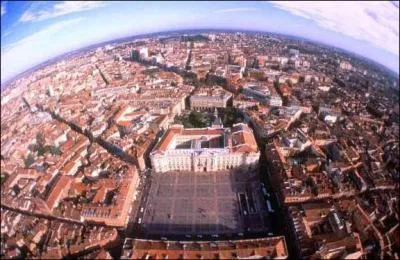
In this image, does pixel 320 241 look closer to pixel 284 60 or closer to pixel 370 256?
pixel 370 256

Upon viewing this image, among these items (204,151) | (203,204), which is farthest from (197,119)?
(203,204)

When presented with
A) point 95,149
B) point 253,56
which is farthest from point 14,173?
point 253,56

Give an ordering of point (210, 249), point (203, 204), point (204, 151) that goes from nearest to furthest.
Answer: point (210, 249), point (203, 204), point (204, 151)

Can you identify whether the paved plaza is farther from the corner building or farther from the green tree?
the green tree

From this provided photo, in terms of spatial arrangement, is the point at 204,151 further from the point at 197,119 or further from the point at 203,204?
the point at 197,119

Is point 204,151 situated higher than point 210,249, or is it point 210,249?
point 204,151

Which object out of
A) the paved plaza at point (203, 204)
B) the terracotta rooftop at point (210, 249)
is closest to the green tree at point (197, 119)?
the paved plaza at point (203, 204)
